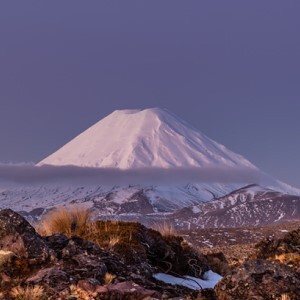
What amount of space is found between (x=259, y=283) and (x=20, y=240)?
4.60m

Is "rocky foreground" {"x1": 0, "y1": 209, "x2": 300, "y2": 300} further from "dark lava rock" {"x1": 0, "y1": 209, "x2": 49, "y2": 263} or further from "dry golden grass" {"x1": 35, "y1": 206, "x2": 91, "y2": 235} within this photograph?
"dry golden grass" {"x1": 35, "y1": 206, "x2": 91, "y2": 235}

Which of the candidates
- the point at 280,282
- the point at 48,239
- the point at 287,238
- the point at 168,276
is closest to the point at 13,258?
the point at 48,239

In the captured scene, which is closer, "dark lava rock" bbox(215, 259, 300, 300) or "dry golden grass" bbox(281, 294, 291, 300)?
"dry golden grass" bbox(281, 294, 291, 300)

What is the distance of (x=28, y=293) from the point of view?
8727 millimetres

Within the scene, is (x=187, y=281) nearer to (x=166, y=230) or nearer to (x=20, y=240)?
(x=166, y=230)

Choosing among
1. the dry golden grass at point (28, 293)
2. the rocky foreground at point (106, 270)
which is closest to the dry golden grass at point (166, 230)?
the rocky foreground at point (106, 270)

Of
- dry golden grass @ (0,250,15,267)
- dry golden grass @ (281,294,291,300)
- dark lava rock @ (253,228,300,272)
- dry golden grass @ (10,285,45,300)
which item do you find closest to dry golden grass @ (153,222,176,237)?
dark lava rock @ (253,228,300,272)

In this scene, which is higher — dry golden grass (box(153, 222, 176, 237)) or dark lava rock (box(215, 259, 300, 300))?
dark lava rock (box(215, 259, 300, 300))

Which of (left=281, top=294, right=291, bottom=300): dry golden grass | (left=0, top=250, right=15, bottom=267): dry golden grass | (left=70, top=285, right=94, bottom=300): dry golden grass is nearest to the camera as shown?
(left=281, top=294, right=291, bottom=300): dry golden grass

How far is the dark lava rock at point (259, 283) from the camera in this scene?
8445 mm

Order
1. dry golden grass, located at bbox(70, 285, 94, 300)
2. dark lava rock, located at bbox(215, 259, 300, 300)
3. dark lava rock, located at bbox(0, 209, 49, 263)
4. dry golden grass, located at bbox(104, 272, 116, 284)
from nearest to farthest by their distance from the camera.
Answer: dark lava rock, located at bbox(215, 259, 300, 300), dry golden grass, located at bbox(70, 285, 94, 300), dry golden grass, located at bbox(104, 272, 116, 284), dark lava rock, located at bbox(0, 209, 49, 263)

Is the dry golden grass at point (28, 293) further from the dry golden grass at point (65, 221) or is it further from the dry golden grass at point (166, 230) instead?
the dry golden grass at point (166, 230)

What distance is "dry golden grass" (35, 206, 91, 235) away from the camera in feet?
51.3

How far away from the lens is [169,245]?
15.4 meters
